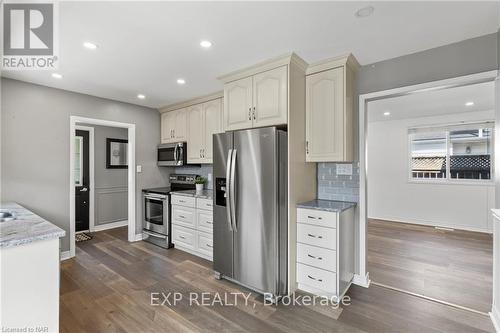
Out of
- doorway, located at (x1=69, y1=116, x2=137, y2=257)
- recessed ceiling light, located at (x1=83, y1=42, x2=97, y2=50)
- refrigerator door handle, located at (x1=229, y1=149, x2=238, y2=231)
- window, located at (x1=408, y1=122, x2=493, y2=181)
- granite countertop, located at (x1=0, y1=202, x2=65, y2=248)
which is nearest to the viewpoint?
granite countertop, located at (x1=0, y1=202, x2=65, y2=248)

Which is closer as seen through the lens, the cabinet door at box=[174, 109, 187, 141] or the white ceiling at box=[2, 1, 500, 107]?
the white ceiling at box=[2, 1, 500, 107]

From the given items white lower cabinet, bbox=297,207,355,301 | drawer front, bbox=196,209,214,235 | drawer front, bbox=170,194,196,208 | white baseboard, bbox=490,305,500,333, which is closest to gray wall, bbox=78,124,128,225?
drawer front, bbox=170,194,196,208

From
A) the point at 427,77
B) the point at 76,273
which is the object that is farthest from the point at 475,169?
the point at 76,273

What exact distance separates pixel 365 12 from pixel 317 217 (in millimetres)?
1828

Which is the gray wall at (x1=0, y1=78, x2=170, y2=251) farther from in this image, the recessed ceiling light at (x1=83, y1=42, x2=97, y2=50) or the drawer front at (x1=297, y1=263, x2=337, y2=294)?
the drawer front at (x1=297, y1=263, x2=337, y2=294)

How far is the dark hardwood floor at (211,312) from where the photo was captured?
6.62 feet

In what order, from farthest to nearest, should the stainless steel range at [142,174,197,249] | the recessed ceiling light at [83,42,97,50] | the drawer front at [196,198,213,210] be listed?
the stainless steel range at [142,174,197,249], the drawer front at [196,198,213,210], the recessed ceiling light at [83,42,97,50]

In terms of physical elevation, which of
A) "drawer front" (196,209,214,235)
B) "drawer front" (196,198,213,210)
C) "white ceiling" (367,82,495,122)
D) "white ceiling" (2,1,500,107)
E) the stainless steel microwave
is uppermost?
"white ceiling" (2,1,500,107)

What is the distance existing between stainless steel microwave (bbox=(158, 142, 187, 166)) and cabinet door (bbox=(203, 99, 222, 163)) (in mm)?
483

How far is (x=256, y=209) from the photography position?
2.50 meters

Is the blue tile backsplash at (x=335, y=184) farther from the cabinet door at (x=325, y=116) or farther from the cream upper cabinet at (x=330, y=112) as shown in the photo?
the cabinet door at (x=325, y=116)

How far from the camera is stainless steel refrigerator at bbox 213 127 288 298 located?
240cm

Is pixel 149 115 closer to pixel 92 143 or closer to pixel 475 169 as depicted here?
pixel 92 143

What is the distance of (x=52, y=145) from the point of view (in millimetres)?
3395
